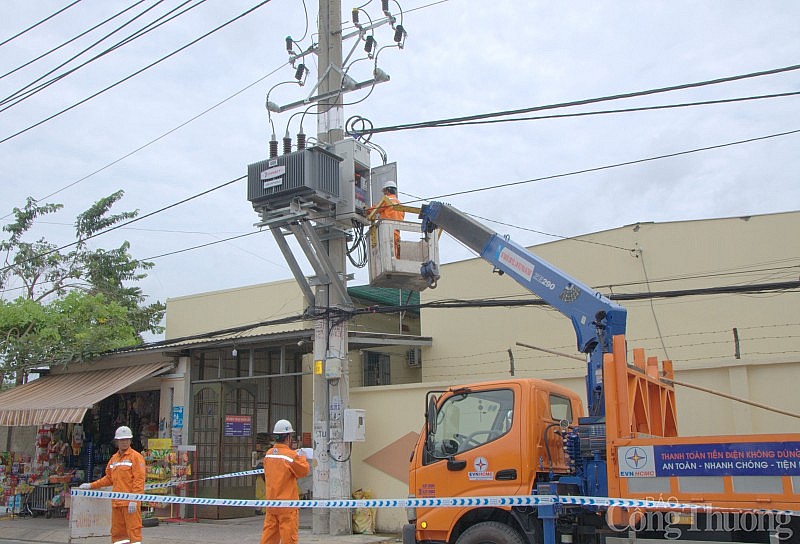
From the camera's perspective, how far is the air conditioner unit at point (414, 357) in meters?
Answer: 20.0

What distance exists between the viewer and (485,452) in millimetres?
7402

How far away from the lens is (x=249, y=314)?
19.5 m

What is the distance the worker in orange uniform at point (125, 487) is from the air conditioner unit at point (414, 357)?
10.9 metres

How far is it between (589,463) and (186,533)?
921 centimetres

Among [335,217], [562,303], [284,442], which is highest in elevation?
[335,217]

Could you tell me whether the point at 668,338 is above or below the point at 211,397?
above

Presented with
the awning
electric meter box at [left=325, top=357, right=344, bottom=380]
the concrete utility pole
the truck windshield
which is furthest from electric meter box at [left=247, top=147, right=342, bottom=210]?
the awning

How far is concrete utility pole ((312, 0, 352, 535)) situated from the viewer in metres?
11.8

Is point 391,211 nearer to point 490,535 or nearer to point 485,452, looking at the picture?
point 485,452

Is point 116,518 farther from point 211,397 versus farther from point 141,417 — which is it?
point 141,417

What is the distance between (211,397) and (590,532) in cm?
1114

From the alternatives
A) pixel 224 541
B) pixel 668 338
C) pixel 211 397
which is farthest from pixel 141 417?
pixel 668 338

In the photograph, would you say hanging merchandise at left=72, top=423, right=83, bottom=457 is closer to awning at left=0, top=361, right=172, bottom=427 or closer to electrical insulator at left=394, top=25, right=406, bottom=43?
awning at left=0, top=361, right=172, bottom=427

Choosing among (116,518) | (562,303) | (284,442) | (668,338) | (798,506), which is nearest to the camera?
(798,506)
